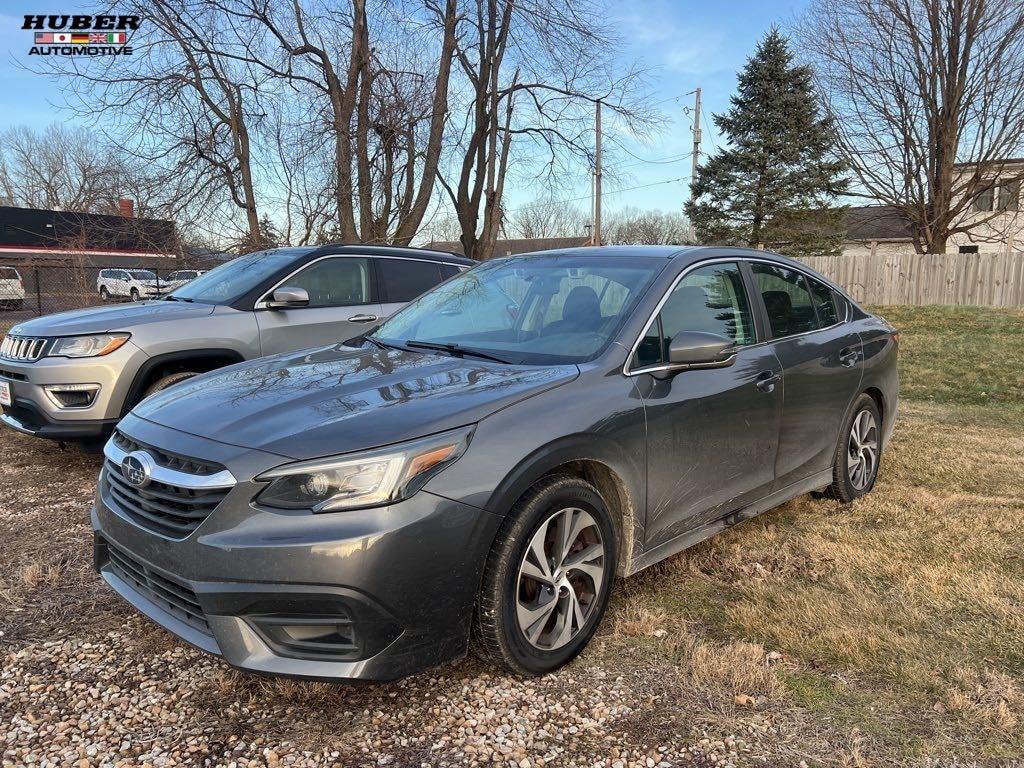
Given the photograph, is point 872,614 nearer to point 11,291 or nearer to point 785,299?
point 785,299

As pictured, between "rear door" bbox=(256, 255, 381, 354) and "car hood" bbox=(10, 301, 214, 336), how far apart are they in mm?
509

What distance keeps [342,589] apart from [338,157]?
13652mm

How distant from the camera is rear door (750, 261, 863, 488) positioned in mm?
3936

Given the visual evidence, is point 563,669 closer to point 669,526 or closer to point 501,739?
point 501,739

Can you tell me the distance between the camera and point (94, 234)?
48.6 ft

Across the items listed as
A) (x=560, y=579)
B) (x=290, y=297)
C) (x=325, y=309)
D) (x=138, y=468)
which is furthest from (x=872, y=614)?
(x=325, y=309)

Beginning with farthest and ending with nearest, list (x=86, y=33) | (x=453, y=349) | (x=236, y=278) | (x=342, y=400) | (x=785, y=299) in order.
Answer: (x=86, y=33) < (x=236, y=278) < (x=785, y=299) < (x=453, y=349) < (x=342, y=400)

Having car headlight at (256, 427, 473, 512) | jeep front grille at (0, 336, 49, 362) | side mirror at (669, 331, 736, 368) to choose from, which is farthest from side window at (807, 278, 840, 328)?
jeep front grille at (0, 336, 49, 362)

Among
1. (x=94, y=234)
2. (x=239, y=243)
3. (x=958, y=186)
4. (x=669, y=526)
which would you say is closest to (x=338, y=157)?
(x=239, y=243)

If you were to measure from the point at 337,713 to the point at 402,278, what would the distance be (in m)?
4.68

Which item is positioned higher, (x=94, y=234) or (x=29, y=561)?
(x=94, y=234)

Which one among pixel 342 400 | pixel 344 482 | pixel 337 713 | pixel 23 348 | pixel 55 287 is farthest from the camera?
pixel 55 287

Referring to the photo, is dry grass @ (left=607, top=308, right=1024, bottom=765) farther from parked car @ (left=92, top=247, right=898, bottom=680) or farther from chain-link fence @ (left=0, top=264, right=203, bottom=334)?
chain-link fence @ (left=0, top=264, right=203, bottom=334)

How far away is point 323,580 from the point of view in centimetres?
218
